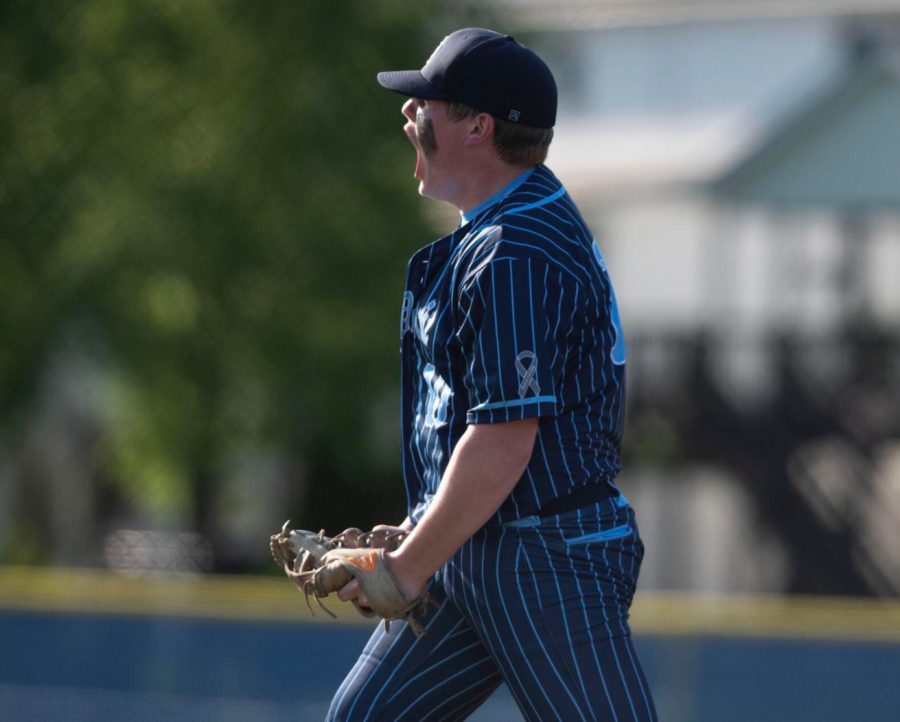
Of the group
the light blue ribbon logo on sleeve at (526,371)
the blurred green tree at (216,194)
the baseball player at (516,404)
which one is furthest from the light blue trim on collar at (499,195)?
the blurred green tree at (216,194)

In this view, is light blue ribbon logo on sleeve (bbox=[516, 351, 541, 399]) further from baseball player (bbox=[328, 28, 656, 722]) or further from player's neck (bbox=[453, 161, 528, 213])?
player's neck (bbox=[453, 161, 528, 213])

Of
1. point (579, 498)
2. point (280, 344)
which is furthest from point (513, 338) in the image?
point (280, 344)

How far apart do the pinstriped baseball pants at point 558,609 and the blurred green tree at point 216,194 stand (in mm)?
9529

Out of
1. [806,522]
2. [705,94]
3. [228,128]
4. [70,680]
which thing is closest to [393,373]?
[228,128]

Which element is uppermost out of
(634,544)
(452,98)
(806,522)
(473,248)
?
(452,98)

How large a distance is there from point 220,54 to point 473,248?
33.9ft

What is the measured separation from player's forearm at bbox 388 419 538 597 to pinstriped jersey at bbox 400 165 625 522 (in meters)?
0.04

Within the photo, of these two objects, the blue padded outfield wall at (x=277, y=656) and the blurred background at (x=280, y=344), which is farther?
the blurred background at (x=280, y=344)

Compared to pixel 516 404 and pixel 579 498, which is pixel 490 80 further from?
pixel 579 498

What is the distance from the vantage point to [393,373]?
1282cm

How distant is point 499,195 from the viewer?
10.2 feet

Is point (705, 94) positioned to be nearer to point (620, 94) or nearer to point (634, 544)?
point (620, 94)

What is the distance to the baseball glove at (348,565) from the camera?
300cm

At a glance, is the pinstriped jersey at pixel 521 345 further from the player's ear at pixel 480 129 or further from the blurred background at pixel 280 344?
the blurred background at pixel 280 344
